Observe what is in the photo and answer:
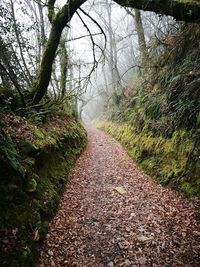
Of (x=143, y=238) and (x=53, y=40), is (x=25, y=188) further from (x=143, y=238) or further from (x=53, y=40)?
(x=53, y=40)

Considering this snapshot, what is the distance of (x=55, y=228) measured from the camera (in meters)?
4.66

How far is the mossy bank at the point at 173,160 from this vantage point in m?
5.70

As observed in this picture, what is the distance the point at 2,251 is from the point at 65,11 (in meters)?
5.71

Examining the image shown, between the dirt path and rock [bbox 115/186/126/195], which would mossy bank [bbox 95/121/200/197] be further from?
rock [bbox 115/186/126/195]

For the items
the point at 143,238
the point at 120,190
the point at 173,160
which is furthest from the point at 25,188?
the point at 173,160

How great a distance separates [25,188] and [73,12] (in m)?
4.52

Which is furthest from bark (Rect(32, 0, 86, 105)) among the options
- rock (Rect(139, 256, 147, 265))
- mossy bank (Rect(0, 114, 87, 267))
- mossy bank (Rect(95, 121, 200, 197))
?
rock (Rect(139, 256, 147, 265))

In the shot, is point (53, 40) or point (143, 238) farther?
point (53, 40)

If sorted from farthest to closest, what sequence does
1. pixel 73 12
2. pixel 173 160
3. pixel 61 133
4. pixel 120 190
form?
pixel 61 133 < pixel 173 160 < pixel 120 190 < pixel 73 12

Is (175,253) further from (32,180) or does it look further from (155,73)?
(155,73)

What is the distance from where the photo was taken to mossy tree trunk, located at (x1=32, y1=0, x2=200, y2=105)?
478 centimetres

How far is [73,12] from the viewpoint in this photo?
5.92 meters

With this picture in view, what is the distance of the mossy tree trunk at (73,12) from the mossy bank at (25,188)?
1702 mm

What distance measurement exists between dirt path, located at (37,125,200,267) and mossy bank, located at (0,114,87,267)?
366 millimetres
